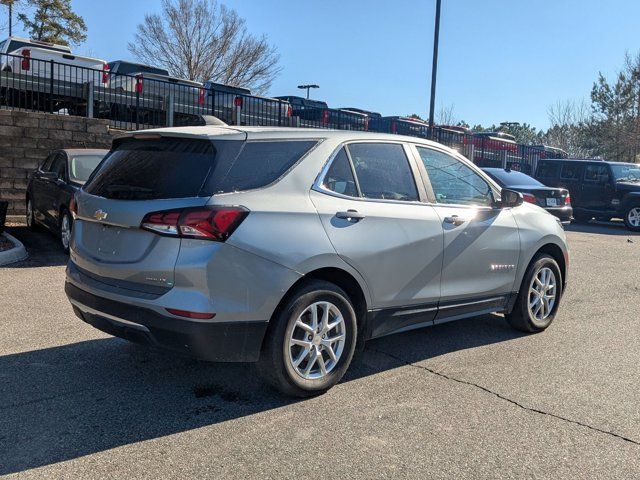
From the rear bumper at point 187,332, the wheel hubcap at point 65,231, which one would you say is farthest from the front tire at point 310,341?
the wheel hubcap at point 65,231

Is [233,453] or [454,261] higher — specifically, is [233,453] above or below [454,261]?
below

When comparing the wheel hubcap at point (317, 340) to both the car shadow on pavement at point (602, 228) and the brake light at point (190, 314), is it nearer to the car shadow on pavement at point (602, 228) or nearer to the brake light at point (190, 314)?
the brake light at point (190, 314)

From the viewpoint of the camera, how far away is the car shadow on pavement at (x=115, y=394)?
3.38 meters

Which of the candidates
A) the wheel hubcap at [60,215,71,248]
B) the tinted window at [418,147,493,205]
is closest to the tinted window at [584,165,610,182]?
the tinted window at [418,147,493,205]

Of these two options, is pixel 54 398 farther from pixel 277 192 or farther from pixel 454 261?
pixel 454 261

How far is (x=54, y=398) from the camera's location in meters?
3.92

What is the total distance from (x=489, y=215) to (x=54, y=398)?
3.62m

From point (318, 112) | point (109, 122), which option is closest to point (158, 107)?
point (109, 122)

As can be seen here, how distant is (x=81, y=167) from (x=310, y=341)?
6640 millimetres

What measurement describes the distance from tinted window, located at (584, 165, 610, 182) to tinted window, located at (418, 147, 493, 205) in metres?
14.1

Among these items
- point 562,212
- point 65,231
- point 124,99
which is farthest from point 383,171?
point 124,99

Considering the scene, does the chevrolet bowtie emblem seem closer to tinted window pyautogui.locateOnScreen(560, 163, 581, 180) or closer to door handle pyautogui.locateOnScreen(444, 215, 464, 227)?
door handle pyautogui.locateOnScreen(444, 215, 464, 227)

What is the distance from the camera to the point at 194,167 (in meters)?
3.76

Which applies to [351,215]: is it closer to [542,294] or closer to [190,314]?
[190,314]
